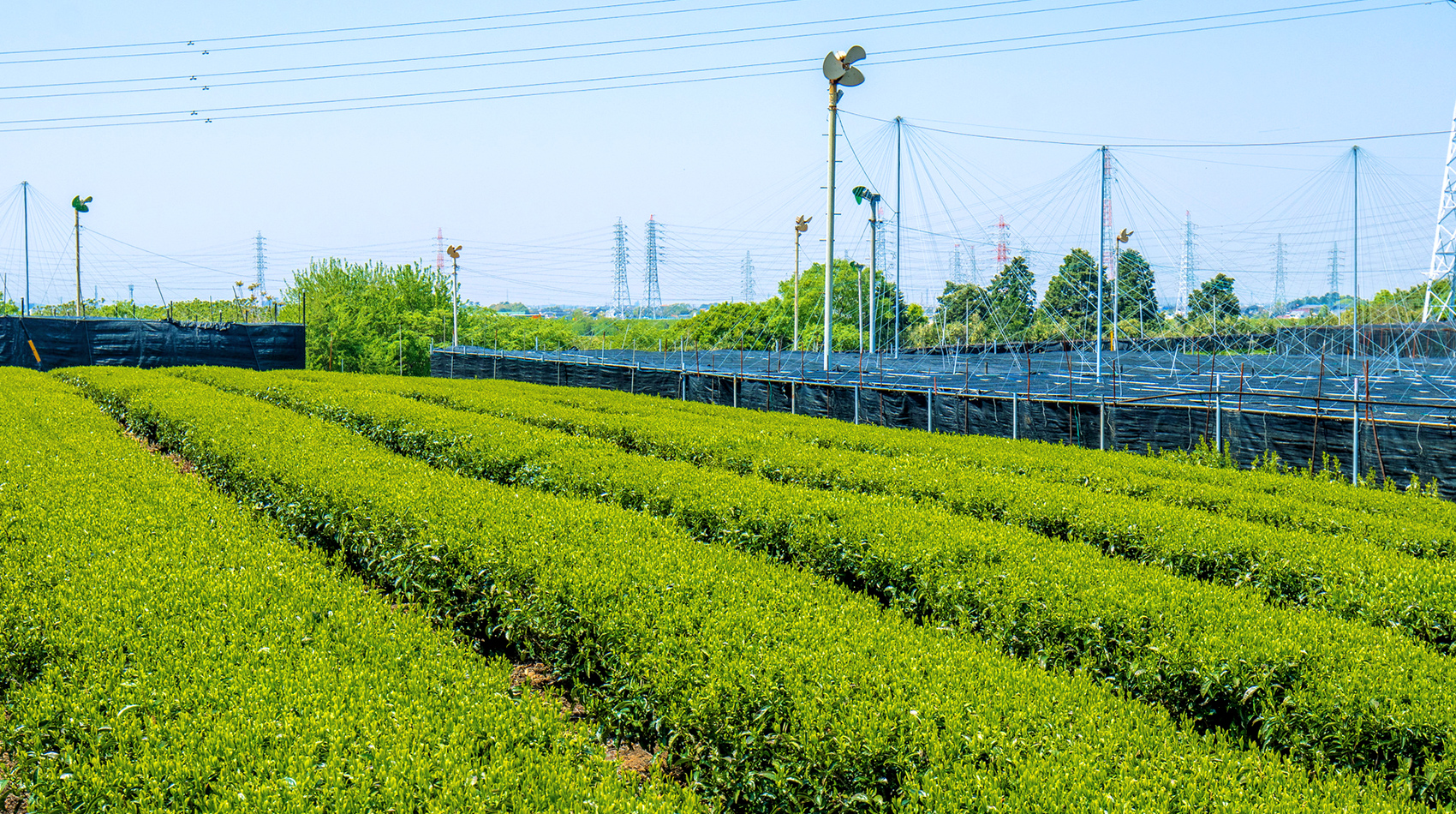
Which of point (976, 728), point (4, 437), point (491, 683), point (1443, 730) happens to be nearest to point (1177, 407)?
point (1443, 730)

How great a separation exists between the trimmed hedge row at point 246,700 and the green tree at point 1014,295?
5638 cm

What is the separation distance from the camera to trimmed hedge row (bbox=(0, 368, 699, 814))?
3713mm

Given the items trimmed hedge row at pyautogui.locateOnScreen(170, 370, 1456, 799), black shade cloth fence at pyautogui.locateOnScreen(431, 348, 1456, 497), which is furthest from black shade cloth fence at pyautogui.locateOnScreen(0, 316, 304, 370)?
trimmed hedge row at pyautogui.locateOnScreen(170, 370, 1456, 799)

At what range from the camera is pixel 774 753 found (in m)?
4.43

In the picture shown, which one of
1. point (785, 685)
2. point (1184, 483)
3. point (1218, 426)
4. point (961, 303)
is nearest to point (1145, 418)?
point (1218, 426)

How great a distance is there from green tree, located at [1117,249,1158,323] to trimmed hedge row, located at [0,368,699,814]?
5713 cm

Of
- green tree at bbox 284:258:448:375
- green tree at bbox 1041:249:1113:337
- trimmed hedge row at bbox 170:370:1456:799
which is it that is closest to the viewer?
trimmed hedge row at bbox 170:370:1456:799

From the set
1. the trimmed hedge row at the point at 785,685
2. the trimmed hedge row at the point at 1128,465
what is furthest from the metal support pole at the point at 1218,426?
the trimmed hedge row at the point at 785,685

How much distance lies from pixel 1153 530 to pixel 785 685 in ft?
18.6

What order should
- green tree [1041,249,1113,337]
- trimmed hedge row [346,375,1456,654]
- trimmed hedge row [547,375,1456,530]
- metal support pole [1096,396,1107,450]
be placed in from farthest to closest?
green tree [1041,249,1113,337] → metal support pole [1096,396,1107,450] → trimmed hedge row [547,375,1456,530] → trimmed hedge row [346,375,1456,654]

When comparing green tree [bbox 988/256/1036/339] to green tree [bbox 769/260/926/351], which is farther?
green tree [bbox 769/260/926/351]

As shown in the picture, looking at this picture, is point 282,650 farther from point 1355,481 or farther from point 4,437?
point 1355,481

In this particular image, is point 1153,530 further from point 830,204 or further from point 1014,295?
point 1014,295

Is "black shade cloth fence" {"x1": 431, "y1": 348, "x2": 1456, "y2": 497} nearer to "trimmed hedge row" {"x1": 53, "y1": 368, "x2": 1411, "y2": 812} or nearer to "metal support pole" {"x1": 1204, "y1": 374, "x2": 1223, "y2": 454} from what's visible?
"metal support pole" {"x1": 1204, "y1": 374, "x2": 1223, "y2": 454}
